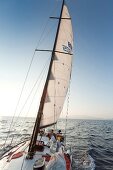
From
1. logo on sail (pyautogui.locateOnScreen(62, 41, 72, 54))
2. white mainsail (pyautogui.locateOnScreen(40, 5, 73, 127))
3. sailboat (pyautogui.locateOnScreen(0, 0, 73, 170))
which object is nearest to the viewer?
sailboat (pyautogui.locateOnScreen(0, 0, 73, 170))

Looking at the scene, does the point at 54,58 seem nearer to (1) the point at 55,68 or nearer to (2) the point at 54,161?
(1) the point at 55,68

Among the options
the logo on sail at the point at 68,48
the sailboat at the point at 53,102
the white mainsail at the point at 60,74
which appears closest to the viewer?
the sailboat at the point at 53,102

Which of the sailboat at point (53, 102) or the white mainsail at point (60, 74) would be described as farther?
the white mainsail at point (60, 74)

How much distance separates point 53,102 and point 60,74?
2.17 metres

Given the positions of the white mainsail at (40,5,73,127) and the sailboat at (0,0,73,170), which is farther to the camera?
the white mainsail at (40,5,73,127)

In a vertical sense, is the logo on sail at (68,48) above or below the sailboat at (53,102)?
above

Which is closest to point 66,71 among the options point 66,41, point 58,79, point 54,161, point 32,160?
point 58,79

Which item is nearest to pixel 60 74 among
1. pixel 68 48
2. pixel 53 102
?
pixel 53 102

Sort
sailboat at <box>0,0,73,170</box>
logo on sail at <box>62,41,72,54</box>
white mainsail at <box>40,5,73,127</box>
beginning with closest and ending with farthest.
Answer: sailboat at <box>0,0,73,170</box> < white mainsail at <box>40,5,73,127</box> < logo on sail at <box>62,41,72,54</box>

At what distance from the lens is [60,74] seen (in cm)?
1438

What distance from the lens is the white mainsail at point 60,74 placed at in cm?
1359

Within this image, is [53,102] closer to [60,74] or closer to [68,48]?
[60,74]

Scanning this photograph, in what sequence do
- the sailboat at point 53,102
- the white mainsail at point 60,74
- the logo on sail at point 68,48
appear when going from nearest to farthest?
the sailboat at point 53,102 → the white mainsail at point 60,74 → the logo on sail at point 68,48

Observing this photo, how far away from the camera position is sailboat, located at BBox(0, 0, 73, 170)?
11.1m
